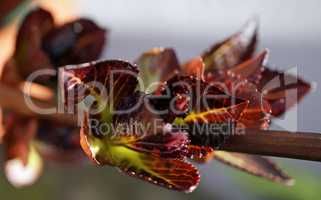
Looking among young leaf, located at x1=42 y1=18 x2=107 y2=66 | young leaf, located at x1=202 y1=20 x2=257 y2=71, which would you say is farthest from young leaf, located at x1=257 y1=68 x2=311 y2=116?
young leaf, located at x1=42 y1=18 x2=107 y2=66

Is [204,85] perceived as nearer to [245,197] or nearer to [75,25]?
[75,25]

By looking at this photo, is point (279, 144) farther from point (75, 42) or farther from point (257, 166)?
point (75, 42)

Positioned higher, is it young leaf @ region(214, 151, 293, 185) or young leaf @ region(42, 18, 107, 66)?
young leaf @ region(42, 18, 107, 66)

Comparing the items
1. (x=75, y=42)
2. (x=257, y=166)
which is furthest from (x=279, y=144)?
(x=75, y=42)

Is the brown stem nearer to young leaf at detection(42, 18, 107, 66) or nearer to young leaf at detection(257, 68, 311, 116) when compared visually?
young leaf at detection(257, 68, 311, 116)

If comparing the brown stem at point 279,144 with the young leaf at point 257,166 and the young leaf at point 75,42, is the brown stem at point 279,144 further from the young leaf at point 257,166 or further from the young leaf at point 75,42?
the young leaf at point 75,42

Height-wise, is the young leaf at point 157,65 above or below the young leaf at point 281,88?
above

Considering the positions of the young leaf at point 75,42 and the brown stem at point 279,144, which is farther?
the young leaf at point 75,42

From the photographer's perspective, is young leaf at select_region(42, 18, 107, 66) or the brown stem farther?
young leaf at select_region(42, 18, 107, 66)

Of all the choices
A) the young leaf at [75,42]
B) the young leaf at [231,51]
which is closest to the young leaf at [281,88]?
the young leaf at [231,51]
